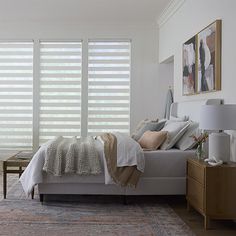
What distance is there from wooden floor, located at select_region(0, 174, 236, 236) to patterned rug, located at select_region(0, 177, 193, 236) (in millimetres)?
82

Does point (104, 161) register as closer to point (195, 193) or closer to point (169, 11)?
point (195, 193)

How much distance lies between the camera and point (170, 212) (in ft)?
12.9

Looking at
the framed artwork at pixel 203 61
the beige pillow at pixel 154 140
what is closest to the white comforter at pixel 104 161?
the beige pillow at pixel 154 140

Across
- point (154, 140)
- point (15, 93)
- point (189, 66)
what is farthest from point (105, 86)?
point (154, 140)

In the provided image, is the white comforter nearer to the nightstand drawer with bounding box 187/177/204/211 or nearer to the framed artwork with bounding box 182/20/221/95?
the nightstand drawer with bounding box 187/177/204/211

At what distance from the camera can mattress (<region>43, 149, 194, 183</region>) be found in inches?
163

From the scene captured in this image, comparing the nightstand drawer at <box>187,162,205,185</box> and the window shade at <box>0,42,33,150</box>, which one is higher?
the window shade at <box>0,42,33,150</box>

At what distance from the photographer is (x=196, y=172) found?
11.8ft

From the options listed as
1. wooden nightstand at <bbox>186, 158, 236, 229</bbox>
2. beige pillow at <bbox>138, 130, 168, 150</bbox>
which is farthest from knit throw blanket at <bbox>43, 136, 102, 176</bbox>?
wooden nightstand at <bbox>186, 158, 236, 229</bbox>

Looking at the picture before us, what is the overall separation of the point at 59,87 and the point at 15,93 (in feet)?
2.86

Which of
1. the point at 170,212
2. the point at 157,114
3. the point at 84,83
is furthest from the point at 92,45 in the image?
the point at 170,212

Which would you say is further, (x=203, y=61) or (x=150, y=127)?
(x=150, y=127)

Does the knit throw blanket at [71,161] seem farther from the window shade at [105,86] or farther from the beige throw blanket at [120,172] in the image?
the window shade at [105,86]

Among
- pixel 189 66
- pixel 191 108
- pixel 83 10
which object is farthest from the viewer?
pixel 83 10
